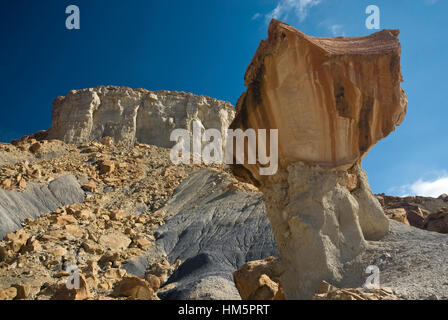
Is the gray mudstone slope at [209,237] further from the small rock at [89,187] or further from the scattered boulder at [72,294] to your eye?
the small rock at [89,187]

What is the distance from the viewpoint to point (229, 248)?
789 inches

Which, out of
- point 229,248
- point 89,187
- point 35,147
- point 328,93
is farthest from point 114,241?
point 35,147

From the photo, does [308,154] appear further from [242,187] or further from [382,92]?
[242,187]

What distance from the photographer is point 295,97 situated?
7195mm

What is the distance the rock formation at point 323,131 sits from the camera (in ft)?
22.1

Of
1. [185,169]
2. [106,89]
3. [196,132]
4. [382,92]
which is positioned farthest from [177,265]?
[106,89]

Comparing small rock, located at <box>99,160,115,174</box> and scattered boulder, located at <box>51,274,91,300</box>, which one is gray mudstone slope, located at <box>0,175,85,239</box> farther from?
scattered boulder, located at <box>51,274,91,300</box>

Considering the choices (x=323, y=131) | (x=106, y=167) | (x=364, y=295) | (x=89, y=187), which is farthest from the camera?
(x=106, y=167)

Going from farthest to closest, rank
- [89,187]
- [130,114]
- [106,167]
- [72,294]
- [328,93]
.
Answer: [130,114] < [106,167] < [89,187] < [72,294] < [328,93]

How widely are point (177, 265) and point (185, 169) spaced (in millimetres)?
16350

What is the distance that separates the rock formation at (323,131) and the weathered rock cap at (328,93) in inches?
0.7

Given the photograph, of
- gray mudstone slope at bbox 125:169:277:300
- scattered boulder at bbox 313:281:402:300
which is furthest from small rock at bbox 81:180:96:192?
scattered boulder at bbox 313:281:402:300

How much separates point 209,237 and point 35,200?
10827mm

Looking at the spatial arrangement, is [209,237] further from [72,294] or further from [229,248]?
[72,294]
